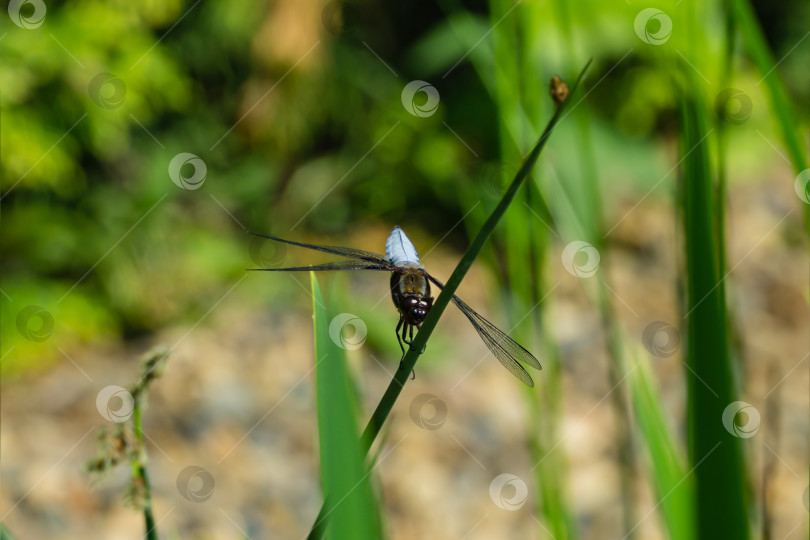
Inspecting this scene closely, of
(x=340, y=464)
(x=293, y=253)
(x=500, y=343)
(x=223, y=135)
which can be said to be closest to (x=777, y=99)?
(x=500, y=343)

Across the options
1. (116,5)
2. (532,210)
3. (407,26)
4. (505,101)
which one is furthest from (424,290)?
(407,26)

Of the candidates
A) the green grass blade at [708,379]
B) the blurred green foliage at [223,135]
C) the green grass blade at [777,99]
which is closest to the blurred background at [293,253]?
the blurred green foliage at [223,135]

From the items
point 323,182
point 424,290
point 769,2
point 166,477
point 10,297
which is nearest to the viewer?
point 424,290

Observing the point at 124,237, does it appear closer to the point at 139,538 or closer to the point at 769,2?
the point at 139,538

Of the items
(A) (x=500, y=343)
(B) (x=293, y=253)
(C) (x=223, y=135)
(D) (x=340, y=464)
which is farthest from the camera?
(C) (x=223, y=135)

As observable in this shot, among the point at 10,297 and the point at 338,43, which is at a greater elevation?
the point at 338,43

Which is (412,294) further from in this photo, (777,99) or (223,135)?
(223,135)
